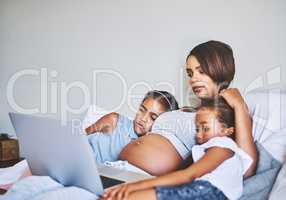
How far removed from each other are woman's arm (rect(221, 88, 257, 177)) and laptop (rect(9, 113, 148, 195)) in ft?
2.15

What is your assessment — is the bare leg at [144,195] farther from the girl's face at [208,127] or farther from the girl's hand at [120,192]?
the girl's face at [208,127]

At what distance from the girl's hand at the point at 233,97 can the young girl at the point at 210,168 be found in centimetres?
2

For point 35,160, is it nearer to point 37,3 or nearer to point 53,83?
point 53,83

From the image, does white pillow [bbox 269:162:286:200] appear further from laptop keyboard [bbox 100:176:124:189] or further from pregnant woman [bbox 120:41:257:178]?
laptop keyboard [bbox 100:176:124:189]

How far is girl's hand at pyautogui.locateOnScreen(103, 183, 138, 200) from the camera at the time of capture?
143cm

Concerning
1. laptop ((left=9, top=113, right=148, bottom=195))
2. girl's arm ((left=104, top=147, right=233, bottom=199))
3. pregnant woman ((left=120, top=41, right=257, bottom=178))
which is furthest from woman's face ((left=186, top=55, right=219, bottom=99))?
laptop ((left=9, top=113, right=148, bottom=195))

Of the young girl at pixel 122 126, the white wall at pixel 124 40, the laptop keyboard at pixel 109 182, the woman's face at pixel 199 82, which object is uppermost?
the white wall at pixel 124 40

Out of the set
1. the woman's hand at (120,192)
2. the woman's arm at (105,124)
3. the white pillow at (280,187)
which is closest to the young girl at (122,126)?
the woman's arm at (105,124)

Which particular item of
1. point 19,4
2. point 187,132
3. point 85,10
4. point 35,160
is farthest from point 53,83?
point 187,132

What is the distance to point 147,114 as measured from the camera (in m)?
1.96

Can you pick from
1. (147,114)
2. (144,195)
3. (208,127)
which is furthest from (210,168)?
(147,114)

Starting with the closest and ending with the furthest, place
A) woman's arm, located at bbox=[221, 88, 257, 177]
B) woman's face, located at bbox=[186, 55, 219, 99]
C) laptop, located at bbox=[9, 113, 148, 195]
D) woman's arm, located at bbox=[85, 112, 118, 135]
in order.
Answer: laptop, located at bbox=[9, 113, 148, 195]
woman's arm, located at bbox=[221, 88, 257, 177]
woman's face, located at bbox=[186, 55, 219, 99]
woman's arm, located at bbox=[85, 112, 118, 135]

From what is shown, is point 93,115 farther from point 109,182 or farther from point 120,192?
point 120,192

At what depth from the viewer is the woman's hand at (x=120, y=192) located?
1426 mm
